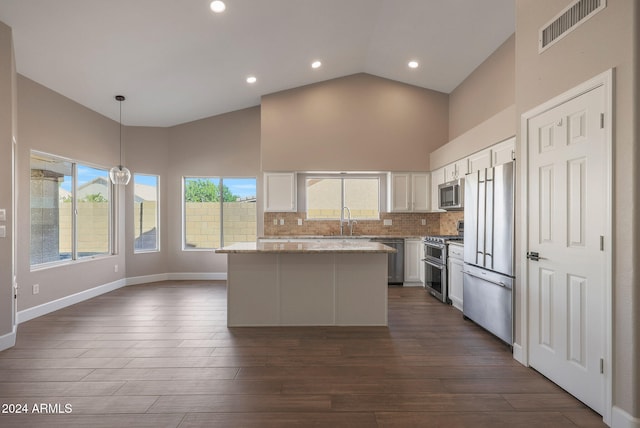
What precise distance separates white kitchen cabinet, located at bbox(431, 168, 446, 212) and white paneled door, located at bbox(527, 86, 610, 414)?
319 centimetres

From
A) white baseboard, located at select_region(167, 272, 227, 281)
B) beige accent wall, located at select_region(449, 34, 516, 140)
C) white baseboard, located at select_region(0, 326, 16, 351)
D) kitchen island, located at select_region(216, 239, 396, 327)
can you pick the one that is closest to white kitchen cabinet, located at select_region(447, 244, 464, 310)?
kitchen island, located at select_region(216, 239, 396, 327)

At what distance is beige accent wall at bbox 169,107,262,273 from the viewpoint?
265 inches

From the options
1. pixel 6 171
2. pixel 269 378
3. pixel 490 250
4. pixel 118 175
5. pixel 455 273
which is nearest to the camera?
pixel 269 378

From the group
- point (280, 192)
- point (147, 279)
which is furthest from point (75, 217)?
point (280, 192)

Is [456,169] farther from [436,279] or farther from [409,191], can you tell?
[436,279]

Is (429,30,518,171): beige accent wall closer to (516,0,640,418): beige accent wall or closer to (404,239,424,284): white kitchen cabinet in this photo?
(404,239,424,284): white kitchen cabinet

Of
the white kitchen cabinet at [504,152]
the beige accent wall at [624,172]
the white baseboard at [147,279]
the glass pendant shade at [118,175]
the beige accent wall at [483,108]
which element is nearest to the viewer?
the beige accent wall at [624,172]

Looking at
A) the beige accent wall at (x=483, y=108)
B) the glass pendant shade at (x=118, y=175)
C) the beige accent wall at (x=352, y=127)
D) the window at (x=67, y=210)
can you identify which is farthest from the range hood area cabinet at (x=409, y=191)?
the window at (x=67, y=210)

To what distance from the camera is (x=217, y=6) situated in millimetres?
3584

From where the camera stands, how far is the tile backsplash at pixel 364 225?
664 cm

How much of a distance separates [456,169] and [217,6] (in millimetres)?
3957

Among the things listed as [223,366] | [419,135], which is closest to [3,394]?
[223,366]

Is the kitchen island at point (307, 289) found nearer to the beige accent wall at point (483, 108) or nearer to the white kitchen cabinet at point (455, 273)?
the white kitchen cabinet at point (455, 273)

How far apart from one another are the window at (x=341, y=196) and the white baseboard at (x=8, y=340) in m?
4.59
